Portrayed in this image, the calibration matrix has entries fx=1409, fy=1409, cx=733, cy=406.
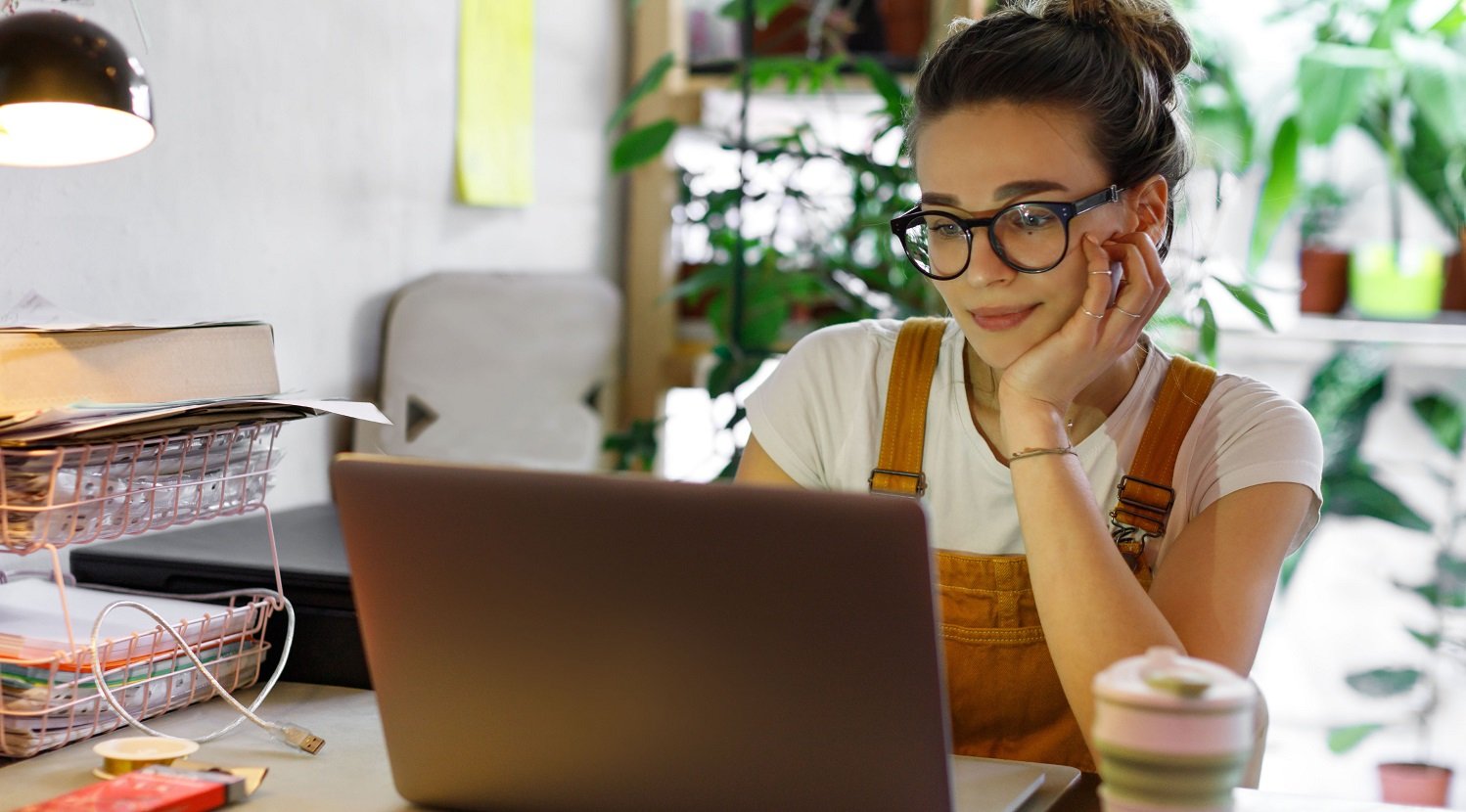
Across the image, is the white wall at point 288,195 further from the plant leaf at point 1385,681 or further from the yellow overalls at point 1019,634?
the plant leaf at point 1385,681

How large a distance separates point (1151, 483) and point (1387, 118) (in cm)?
140

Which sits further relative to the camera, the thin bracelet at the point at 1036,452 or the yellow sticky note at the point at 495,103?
the yellow sticky note at the point at 495,103

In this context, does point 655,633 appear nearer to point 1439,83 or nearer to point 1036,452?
point 1036,452

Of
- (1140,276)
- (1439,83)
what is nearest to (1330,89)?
(1439,83)

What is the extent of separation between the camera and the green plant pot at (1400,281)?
2281mm

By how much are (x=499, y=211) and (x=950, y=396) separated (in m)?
1.04

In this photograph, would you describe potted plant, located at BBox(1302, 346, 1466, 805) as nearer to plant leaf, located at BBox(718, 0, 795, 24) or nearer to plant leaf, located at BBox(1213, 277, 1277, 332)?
plant leaf, located at BBox(1213, 277, 1277, 332)

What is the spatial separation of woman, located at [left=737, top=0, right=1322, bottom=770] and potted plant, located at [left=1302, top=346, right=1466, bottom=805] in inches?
44.2

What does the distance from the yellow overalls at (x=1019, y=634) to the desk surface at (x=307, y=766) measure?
0.27 metres

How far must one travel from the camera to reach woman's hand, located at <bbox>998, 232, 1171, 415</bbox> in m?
1.21

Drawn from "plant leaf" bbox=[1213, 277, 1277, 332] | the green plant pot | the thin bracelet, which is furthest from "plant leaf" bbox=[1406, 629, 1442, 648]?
the thin bracelet

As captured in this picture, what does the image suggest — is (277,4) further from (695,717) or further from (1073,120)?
(695,717)

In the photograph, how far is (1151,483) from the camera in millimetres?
1260

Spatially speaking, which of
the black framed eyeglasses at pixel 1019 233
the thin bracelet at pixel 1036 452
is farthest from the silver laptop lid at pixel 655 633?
the black framed eyeglasses at pixel 1019 233
